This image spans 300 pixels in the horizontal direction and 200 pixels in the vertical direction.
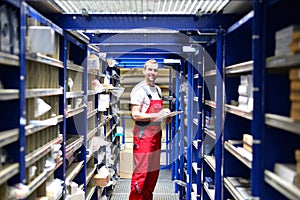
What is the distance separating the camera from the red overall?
4.78m

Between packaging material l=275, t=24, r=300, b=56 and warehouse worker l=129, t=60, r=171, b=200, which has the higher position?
packaging material l=275, t=24, r=300, b=56

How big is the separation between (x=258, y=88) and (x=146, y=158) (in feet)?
9.04

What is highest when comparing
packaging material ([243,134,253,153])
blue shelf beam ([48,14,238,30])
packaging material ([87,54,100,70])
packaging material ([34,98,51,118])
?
blue shelf beam ([48,14,238,30])

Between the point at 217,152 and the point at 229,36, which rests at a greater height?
the point at 229,36

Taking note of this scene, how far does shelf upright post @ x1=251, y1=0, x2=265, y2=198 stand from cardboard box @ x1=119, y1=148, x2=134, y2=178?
6221mm

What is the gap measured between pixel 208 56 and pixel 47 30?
2.41 m

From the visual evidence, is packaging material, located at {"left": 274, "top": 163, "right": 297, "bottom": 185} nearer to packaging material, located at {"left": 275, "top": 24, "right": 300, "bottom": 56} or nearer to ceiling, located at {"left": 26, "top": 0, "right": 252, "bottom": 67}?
packaging material, located at {"left": 275, "top": 24, "right": 300, "bottom": 56}

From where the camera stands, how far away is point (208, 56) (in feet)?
14.2

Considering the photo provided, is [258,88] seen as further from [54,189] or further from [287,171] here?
[54,189]

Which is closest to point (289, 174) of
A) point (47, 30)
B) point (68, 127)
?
point (47, 30)

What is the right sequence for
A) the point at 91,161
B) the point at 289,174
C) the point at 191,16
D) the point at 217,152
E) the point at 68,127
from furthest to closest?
1. the point at 91,161
2. the point at 68,127
3. the point at 217,152
4. the point at 191,16
5. the point at 289,174

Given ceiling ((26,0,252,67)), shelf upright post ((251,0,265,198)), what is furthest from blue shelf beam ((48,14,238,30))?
shelf upright post ((251,0,265,198))

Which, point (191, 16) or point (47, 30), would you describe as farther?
point (191, 16)

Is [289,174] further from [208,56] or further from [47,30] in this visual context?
[208,56]
